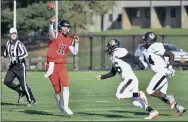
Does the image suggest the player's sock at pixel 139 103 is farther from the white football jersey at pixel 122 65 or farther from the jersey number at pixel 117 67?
the jersey number at pixel 117 67

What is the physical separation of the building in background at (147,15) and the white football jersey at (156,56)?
2045 inches

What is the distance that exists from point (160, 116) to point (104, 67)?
28.0 metres

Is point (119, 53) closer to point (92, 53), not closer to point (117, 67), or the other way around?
point (117, 67)

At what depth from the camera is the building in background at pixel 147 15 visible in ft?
231

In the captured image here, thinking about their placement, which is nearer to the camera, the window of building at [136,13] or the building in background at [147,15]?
the building in background at [147,15]

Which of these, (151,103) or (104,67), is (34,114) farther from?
(104,67)

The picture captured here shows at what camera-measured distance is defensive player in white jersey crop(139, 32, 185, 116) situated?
578 inches

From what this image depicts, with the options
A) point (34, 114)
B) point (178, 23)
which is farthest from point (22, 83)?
point (178, 23)

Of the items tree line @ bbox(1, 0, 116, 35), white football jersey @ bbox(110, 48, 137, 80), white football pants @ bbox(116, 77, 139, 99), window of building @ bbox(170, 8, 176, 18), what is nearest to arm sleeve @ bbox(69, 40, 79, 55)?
white football jersey @ bbox(110, 48, 137, 80)

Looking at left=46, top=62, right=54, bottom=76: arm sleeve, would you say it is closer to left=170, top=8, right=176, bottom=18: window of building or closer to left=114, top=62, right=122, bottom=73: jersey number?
left=114, top=62, right=122, bottom=73: jersey number

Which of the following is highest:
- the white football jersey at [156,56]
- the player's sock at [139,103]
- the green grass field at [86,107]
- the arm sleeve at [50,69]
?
the white football jersey at [156,56]

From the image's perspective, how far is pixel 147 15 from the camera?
248ft

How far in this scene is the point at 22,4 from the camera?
184ft

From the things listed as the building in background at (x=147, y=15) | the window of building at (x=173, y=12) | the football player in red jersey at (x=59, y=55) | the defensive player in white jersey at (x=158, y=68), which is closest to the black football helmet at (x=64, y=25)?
the football player in red jersey at (x=59, y=55)
